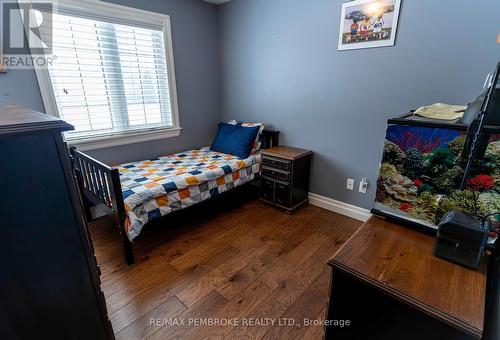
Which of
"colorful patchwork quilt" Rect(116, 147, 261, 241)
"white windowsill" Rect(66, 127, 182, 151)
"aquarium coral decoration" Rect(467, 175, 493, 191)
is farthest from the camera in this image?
"white windowsill" Rect(66, 127, 182, 151)

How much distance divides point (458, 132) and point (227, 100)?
2.92 metres

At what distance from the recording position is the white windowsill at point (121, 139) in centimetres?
237

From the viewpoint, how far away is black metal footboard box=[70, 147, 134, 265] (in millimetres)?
1706

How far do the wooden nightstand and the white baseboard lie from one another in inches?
4.6

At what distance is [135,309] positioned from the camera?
151 cm

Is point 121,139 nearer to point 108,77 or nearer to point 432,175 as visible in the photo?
point 108,77

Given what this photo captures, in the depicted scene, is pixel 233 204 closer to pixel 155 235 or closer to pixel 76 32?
pixel 155 235

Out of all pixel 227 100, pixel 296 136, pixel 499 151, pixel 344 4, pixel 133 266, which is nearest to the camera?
pixel 499 151

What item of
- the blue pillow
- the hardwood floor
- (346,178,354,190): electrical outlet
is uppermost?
the blue pillow

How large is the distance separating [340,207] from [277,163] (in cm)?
85

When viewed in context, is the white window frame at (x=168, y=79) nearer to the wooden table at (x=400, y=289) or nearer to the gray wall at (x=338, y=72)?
the gray wall at (x=338, y=72)

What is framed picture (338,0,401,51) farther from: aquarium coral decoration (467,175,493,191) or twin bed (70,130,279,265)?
aquarium coral decoration (467,175,493,191)

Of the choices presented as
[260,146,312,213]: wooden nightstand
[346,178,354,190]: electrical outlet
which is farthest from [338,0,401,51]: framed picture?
[346,178,354,190]: electrical outlet

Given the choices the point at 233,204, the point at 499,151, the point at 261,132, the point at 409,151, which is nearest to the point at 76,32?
the point at 261,132
